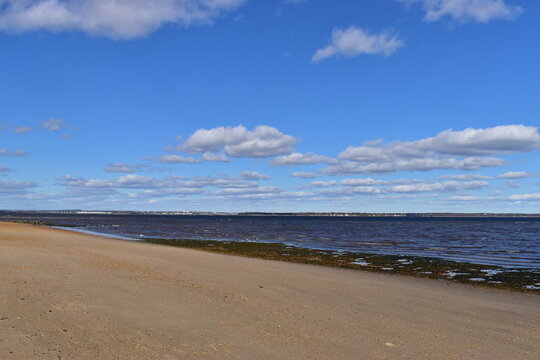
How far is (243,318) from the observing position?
11.8 m

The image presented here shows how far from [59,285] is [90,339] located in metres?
6.62

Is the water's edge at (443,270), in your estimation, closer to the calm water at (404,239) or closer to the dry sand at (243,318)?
the dry sand at (243,318)

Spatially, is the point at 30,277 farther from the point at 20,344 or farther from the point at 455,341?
the point at 455,341

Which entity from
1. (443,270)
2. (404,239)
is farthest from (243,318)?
(404,239)

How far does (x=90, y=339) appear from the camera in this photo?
30.4ft

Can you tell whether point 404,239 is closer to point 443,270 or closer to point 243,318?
point 443,270

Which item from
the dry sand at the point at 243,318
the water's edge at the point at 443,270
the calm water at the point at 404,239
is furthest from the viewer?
the calm water at the point at 404,239

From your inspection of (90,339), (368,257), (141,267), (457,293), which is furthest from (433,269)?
(90,339)

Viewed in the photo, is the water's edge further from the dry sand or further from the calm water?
the calm water

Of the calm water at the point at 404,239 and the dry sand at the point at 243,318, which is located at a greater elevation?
the dry sand at the point at 243,318

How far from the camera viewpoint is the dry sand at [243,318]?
29.8 feet

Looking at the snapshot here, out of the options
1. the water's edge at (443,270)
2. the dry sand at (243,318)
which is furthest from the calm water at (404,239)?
the dry sand at (243,318)

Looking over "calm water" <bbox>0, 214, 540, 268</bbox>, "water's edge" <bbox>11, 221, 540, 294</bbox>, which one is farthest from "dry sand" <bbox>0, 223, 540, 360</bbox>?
"calm water" <bbox>0, 214, 540, 268</bbox>

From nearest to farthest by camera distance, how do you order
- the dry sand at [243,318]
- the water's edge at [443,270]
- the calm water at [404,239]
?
the dry sand at [243,318] < the water's edge at [443,270] < the calm water at [404,239]
